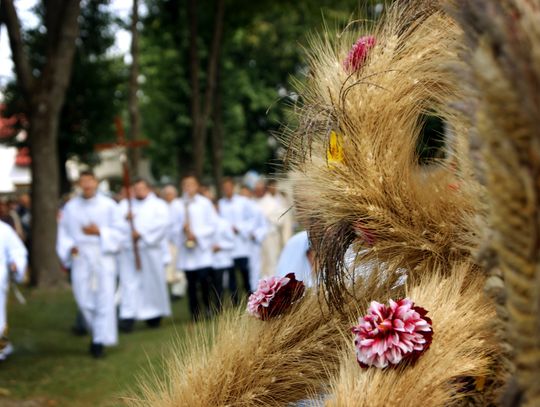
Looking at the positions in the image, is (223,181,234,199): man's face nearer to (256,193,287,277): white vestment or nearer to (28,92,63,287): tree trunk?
(256,193,287,277): white vestment

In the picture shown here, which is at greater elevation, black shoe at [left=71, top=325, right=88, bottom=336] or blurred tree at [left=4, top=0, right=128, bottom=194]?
blurred tree at [left=4, top=0, right=128, bottom=194]

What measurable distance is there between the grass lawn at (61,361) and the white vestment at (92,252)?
1.96 feet

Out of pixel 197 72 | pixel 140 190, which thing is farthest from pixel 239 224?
pixel 197 72

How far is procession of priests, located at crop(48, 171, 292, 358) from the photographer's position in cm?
1016

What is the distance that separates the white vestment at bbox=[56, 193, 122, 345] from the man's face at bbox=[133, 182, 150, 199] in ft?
6.80

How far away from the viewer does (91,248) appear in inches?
403

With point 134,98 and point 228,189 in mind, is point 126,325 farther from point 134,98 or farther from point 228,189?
point 134,98

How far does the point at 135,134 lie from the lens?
17828 mm

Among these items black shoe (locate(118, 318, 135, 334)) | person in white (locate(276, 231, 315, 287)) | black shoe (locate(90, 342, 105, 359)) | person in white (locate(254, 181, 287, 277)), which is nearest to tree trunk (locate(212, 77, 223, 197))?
person in white (locate(254, 181, 287, 277))

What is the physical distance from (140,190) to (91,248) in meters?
2.46

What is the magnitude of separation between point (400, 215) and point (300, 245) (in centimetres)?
260

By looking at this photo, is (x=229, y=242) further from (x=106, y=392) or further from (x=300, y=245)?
(x=300, y=245)

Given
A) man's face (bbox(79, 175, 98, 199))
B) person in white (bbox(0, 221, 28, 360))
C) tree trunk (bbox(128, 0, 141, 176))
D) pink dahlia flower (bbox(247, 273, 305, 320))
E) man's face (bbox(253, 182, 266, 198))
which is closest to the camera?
pink dahlia flower (bbox(247, 273, 305, 320))

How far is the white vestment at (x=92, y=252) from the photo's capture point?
10180mm
